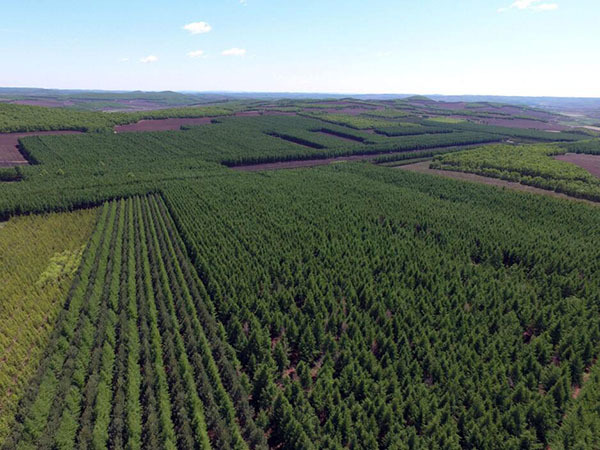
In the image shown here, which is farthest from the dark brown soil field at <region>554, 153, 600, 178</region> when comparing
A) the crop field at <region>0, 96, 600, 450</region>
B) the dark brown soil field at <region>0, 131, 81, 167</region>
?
the dark brown soil field at <region>0, 131, 81, 167</region>

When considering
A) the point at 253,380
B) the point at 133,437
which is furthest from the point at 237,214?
the point at 133,437

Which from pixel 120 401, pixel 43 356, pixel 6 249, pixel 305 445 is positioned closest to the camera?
pixel 305 445

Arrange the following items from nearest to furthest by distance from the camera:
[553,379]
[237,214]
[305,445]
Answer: [305,445], [553,379], [237,214]

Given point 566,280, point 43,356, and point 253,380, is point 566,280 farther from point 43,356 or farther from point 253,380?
point 43,356

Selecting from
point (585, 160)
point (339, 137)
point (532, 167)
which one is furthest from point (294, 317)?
point (339, 137)

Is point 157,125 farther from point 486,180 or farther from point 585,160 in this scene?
point 585,160

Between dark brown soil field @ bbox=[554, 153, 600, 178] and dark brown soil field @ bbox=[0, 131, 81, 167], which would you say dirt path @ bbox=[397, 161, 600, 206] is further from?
dark brown soil field @ bbox=[0, 131, 81, 167]

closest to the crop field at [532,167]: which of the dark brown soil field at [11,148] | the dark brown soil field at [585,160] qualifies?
the dark brown soil field at [585,160]
